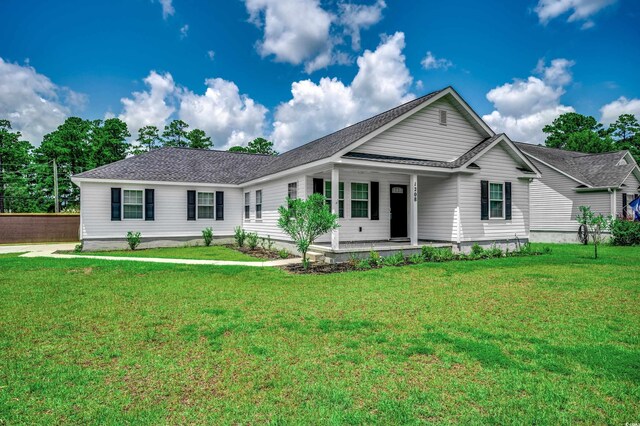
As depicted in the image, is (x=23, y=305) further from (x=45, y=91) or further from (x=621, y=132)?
(x=621, y=132)

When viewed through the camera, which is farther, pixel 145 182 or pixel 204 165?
pixel 204 165

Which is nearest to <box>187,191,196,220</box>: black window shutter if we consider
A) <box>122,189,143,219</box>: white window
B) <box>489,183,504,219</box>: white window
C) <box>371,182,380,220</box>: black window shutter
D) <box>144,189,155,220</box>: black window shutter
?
<box>144,189,155,220</box>: black window shutter

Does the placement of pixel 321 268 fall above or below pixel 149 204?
below

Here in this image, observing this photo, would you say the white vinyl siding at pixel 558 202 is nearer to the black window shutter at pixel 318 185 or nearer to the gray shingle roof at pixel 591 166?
the gray shingle roof at pixel 591 166

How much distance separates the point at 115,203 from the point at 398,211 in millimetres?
13358

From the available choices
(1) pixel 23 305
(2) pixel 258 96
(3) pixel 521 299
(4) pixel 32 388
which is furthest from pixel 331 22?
(4) pixel 32 388

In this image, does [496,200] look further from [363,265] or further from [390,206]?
[363,265]

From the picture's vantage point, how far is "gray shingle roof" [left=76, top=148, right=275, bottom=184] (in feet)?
58.2

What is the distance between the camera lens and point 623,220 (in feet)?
66.0

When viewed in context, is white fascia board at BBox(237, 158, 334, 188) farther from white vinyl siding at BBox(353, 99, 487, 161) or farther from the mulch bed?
the mulch bed

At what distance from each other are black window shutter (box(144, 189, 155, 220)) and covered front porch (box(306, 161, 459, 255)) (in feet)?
29.4

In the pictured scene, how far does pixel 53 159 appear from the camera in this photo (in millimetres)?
36688

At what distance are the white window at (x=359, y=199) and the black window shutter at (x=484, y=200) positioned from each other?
15.2 feet

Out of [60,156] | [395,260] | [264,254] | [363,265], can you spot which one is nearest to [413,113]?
[395,260]
